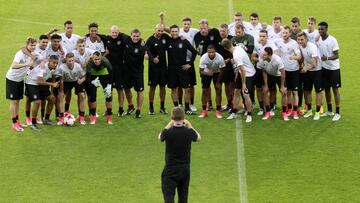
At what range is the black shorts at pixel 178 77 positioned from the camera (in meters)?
19.7

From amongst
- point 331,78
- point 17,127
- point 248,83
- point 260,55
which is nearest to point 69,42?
point 17,127

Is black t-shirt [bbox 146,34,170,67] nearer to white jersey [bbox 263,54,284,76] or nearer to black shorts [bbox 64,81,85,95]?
black shorts [bbox 64,81,85,95]

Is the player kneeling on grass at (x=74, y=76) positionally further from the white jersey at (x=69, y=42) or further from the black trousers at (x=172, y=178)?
the black trousers at (x=172, y=178)

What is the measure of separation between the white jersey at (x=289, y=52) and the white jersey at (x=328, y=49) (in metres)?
0.60

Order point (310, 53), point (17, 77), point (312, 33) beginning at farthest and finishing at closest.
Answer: point (312, 33) < point (310, 53) < point (17, 77)

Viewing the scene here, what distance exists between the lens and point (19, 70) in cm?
1848

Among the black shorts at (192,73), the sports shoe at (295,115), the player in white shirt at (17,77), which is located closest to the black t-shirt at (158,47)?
the black shorts at (192,73)

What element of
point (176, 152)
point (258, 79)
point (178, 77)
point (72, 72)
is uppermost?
point (72, 72)

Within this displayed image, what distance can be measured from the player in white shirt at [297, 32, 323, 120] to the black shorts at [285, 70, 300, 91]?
0.20m

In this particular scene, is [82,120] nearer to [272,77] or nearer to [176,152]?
[272,77]

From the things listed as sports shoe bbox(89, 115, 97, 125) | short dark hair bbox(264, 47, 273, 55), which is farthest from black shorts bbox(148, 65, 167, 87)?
short dark hair bbox(264, 47, 273, 55)

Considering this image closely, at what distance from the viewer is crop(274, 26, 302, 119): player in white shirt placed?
18969mm

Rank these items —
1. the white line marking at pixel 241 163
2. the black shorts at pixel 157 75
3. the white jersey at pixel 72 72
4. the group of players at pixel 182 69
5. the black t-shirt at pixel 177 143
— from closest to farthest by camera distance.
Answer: the black t-shirt at pixel 177 143 → the white line marking at pixel 241 163 → the group of players at pixel 182 69 → the white jersey at pixel 72 72 → the black shorts at pixel 157 75

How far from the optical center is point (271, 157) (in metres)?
17.0
